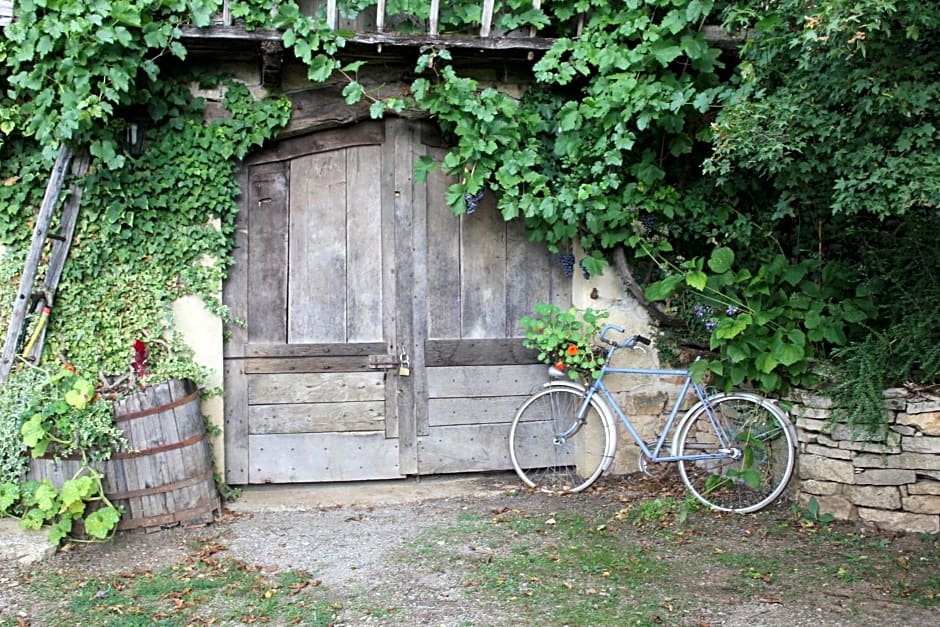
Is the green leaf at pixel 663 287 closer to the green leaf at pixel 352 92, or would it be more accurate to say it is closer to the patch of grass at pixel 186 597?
the green leaf at pixel 352 92

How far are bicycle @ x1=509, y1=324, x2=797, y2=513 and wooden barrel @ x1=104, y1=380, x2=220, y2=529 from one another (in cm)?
203

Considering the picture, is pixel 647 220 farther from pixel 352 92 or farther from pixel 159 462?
pixel 159 462

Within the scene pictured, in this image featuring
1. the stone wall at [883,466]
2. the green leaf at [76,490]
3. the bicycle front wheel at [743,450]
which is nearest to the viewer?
the green leaf at [76,490]

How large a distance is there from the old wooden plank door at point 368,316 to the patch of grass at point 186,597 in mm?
1346

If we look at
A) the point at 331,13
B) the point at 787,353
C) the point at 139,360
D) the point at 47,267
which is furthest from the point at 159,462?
the point at 787,353

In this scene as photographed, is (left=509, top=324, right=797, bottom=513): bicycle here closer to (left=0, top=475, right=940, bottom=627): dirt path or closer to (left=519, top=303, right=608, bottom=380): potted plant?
(left=519, top=303, right=608, bottom=380): potted plant

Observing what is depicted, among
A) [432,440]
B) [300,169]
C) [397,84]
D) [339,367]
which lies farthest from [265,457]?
[397,84]

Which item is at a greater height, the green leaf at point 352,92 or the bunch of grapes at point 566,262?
the green leaf at point 352,92

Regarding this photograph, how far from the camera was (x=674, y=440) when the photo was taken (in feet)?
17.7

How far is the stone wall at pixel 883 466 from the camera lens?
466 centimetres

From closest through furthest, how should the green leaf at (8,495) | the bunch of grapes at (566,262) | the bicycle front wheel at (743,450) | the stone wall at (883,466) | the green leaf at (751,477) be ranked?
the green leaf at (8,495), the stone wall at (883,466), the green leaf at (751,477), the bicycle front wheel at (743,450), the bunch of grapes at (566,262)

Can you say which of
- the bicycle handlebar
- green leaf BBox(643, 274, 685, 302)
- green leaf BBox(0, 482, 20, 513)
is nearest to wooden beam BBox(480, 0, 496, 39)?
green leaf BBox(643, 274, 685, 302)

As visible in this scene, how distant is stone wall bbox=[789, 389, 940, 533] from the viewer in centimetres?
466

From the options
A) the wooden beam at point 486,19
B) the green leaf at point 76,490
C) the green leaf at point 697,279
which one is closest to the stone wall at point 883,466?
the green leaf at point 697,279
